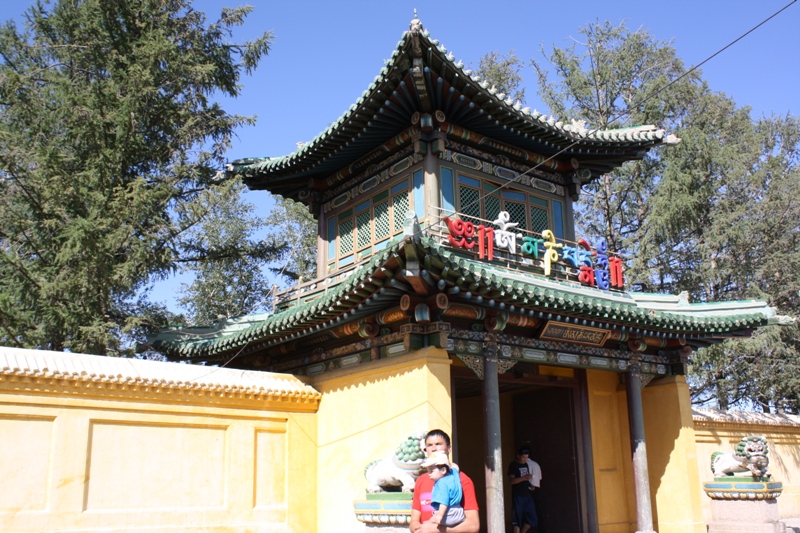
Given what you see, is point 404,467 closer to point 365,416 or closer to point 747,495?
point 365,416

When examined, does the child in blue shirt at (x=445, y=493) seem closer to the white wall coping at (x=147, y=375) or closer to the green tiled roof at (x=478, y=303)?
the green tiled roof at (x=478, y=303)

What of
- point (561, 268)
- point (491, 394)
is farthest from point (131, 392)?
point (561, 268)

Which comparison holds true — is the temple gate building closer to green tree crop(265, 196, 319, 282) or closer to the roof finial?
the roof finial

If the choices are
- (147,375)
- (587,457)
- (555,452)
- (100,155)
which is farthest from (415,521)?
(100,155)

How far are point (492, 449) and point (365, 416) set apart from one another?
1950 mm

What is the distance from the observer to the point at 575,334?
35.6 ft

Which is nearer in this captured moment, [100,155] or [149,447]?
[149,447]

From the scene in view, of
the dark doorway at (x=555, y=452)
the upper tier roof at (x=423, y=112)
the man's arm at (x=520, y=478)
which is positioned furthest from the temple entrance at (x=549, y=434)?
the upper tier roof at (x=423, y=112)

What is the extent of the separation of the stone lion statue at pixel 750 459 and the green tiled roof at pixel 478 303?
1.81 meters

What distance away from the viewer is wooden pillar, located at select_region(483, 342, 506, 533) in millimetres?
9234

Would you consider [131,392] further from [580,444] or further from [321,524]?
[580,444]

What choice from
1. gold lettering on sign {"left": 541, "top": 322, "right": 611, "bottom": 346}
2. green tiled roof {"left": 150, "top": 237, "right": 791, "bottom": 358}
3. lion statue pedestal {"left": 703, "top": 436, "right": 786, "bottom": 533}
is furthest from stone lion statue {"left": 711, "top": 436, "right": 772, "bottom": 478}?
gold lettering on sign {"left": 541, "top": 322, "right": 611, "bottom": 346}

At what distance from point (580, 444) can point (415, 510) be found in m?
7.88

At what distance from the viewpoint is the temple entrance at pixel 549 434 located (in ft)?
38.3
